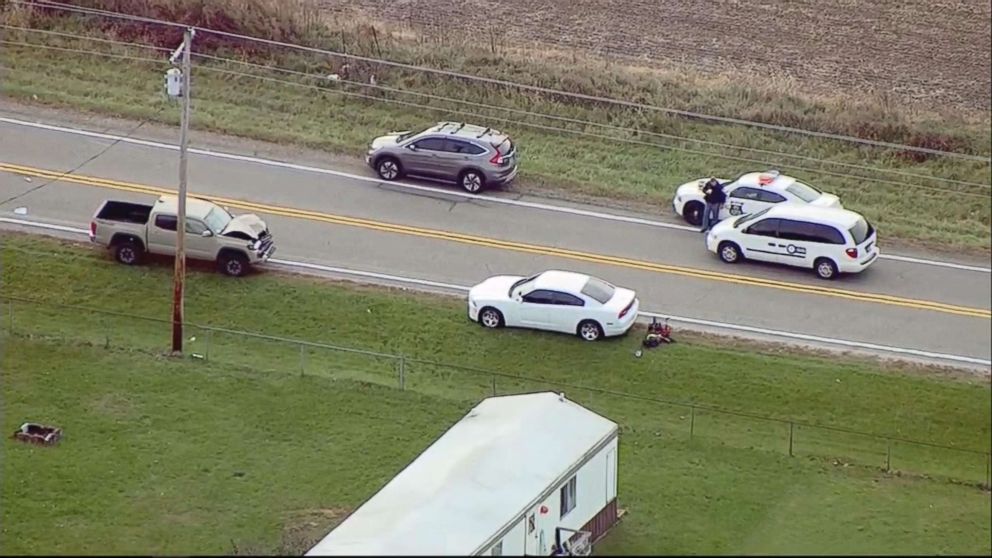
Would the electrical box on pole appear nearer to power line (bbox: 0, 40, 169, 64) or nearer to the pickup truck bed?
the pickup truck bed

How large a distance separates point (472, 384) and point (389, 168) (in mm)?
9579

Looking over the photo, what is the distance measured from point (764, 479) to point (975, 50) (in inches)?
830

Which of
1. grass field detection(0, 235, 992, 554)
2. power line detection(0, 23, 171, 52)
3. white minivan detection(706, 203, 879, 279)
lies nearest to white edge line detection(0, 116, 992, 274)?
white minivan detection(706, 203, 879, 279)

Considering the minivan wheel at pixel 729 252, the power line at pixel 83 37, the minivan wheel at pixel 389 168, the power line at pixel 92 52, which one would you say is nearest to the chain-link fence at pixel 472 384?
the minivan wheel at pixel 729 252

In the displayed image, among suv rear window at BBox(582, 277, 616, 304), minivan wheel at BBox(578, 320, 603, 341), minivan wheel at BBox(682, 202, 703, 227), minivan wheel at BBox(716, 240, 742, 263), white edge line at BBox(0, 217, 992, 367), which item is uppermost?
minivan wheel at BBox(682, 202, 703, 227)

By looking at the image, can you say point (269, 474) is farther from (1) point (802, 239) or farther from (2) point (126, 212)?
(1) point (802, 239)

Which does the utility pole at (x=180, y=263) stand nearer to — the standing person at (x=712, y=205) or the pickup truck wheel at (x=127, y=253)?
the pickup truck wheel at (x=127, y=253)

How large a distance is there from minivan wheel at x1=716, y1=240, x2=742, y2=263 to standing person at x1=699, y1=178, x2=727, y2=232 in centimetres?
152

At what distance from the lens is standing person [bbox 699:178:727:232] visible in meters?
42.3

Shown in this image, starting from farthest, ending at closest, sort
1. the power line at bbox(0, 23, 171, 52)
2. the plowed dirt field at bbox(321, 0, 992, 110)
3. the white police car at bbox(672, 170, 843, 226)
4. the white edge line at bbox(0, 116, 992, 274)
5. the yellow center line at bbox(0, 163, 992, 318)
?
the power line at bbox(0, 23, 171, 52), the plowed dirt field at bbox(321, 0, 992, 110), the white edge line at bbox(0, 116, 992, 274), the white police car at bbox(672, 170, 843, 226), the yellow center line at bbox(0, 163, 992, 318)

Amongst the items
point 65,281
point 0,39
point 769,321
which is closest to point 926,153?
point 769,321

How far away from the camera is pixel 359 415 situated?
3612 cm

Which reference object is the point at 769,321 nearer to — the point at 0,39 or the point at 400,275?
the point at 400,275

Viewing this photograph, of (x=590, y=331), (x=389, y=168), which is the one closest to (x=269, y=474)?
(x=590, y=331)
